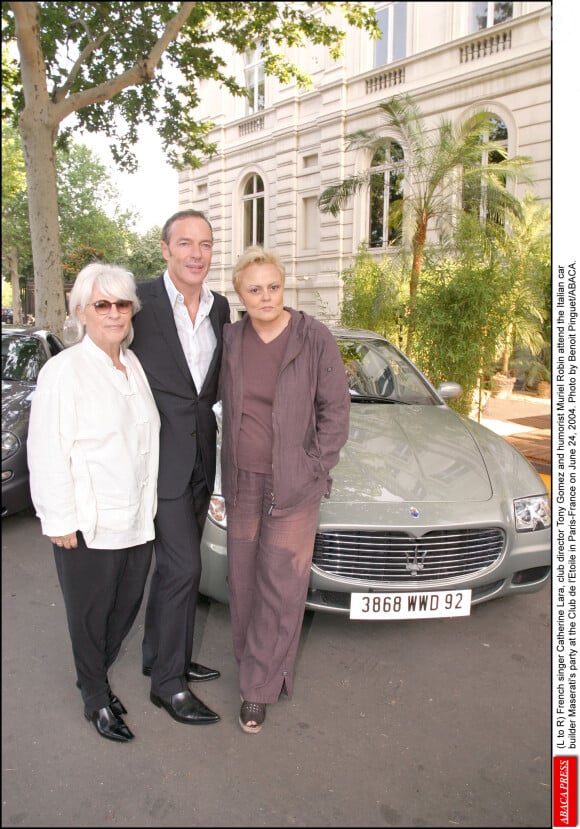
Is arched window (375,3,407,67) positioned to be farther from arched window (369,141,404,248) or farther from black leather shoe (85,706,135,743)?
arched window (369,141,404,248)

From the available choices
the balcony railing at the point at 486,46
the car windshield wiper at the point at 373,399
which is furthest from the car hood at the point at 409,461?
the balcony railing at the point at 486,46

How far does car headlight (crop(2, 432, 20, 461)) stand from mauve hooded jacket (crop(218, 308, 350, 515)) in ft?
2.43

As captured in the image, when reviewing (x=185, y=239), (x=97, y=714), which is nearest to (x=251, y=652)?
(x=97, y=714)

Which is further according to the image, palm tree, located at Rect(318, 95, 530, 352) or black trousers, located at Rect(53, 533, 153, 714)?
palm tree, located at Rect(318, 95, 530, 352)

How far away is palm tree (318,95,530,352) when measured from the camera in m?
4.08

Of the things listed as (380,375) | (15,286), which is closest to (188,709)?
(15,286)

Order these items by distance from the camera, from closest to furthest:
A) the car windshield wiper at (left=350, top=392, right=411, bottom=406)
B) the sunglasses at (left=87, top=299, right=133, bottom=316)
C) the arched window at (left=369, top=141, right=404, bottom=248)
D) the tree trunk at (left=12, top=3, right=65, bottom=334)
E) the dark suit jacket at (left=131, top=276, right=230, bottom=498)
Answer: the tree trunk at (left=12, top=3, right=65, bottom=334), the sunglasses at (left=87, top=299, right=133, bottom=316), the dark suit jacket at (left=131, top=276, right=230, bottom=498), the car windshield wiper at (left=350, top=392, right=411, bottom=406), the arched window at (left=369, top=141, right=404, bottom=248)

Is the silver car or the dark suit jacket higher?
the dark suit jacket

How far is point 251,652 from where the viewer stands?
2.32m

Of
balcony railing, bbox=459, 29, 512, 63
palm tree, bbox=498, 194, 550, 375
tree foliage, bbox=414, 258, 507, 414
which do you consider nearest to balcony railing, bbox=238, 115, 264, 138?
balcony railing, bbox=459, 29, 512, 63

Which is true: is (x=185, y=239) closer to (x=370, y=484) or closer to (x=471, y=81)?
(x=370, y=484)

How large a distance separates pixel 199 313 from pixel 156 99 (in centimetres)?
71

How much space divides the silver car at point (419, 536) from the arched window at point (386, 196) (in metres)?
3.20

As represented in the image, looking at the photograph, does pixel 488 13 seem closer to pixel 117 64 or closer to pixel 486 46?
pixel 486 46
